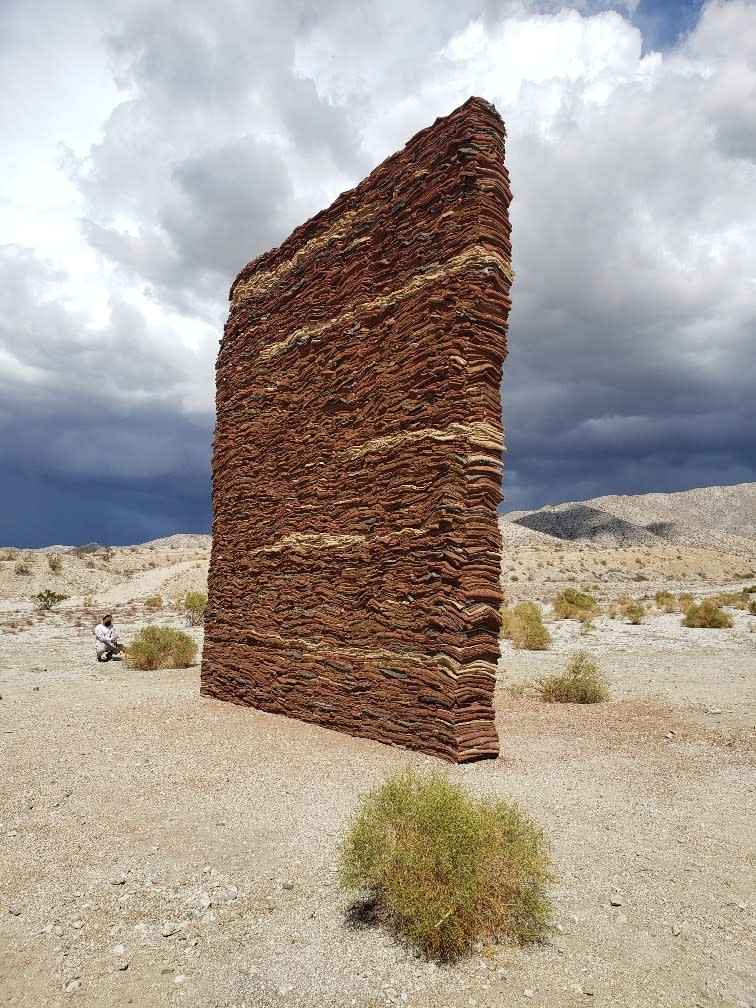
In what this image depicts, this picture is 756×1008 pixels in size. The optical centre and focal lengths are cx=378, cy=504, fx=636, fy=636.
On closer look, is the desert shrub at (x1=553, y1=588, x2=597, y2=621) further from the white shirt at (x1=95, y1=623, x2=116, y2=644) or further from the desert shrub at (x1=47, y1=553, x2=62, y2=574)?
the desert shrub at (x1=47, y1=553, x2=62, y2=574)

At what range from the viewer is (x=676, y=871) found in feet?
14.9

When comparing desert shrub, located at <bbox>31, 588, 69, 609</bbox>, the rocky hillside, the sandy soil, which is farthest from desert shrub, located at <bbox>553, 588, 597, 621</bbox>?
the rocky hillside

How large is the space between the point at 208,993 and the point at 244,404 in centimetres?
909

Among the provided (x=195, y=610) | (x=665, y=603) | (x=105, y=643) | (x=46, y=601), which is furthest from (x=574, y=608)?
(x=46, y=601)

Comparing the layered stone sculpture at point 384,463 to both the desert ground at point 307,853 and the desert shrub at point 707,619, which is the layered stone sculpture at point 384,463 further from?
the desert shrub at point 707,619

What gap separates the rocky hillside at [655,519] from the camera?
97375 mm

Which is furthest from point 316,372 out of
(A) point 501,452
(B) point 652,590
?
(B) point 652,590

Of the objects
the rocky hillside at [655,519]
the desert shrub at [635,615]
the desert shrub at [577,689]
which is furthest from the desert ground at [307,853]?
the rocky hillside at [655,519]

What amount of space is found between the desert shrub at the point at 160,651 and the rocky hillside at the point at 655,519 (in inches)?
2815

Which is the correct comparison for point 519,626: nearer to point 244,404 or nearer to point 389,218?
point 244,404

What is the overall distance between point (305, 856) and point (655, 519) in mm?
123184

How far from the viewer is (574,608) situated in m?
26.0

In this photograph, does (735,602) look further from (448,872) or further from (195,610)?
(448,872)

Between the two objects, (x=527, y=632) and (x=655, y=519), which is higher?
(x=655, y=519)
